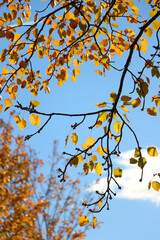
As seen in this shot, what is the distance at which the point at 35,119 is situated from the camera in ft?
8.43

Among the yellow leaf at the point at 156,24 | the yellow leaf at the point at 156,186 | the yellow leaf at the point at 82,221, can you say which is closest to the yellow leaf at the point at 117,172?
the yellow leaf at the point at 156,186

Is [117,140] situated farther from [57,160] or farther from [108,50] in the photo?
[57,160]

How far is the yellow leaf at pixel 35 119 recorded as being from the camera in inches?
100

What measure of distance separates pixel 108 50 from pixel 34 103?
4.96 ft

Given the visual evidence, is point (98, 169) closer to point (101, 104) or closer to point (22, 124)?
point (101, 104)

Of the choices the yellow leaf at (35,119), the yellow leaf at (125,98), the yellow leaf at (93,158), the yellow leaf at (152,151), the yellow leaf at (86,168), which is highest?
the yellow leaf at (125,98)

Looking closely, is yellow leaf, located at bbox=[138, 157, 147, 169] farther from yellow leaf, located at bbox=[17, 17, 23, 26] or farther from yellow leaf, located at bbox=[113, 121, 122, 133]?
yellow leaf, located at bbox=[17, 17, 23, 26]

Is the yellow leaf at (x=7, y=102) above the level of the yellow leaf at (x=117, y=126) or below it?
above

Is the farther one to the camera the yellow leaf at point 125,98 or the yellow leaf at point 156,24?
the yellow leaf at point 156,24

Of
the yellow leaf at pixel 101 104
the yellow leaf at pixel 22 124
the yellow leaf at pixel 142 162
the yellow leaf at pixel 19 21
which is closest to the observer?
the yellow leaf at pixel 142 162

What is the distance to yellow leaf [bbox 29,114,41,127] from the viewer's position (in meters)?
2.55

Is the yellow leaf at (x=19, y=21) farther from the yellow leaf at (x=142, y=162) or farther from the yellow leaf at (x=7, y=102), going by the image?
the yellow leaf at (x=142, y=162)

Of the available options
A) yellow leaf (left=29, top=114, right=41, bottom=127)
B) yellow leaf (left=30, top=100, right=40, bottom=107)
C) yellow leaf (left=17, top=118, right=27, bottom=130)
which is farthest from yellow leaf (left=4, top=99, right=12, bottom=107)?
yellow leaf (left=30, top=100, right=40, bottom=107)

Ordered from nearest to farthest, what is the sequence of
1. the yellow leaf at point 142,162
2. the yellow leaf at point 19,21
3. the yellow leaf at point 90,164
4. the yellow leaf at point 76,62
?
the yellow leaf at point 142,162, the yellow leaf at point 90,164, the yellow leaf at point 19,21, the yellow leaf at point 76,62
